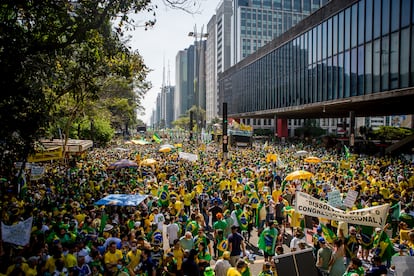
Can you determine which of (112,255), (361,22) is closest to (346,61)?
(361,22)

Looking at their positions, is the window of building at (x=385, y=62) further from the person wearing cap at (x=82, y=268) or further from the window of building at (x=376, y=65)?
the person wearing cap at (x=82, y=268)

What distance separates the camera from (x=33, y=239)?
8062mm

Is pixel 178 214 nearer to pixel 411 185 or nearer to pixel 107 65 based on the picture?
pixel 107 65

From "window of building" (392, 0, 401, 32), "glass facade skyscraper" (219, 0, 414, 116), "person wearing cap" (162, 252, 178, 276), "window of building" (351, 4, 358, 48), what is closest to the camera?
"person wearing cap" (162, 252, 178, 276)

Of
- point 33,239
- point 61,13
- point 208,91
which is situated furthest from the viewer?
point 208,91

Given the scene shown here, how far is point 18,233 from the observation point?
7176 millimetres

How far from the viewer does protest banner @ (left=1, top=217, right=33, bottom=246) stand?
7141 millimetres

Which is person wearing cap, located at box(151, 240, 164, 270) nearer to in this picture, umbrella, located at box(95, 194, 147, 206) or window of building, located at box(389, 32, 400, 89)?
umbrella, located at box(95, 194, 147, 206)

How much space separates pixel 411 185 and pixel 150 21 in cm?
1212

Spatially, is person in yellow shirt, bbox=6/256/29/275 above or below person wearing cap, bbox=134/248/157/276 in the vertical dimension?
above

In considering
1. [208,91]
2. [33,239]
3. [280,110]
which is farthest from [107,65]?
[208,91]

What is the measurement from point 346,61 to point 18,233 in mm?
31859

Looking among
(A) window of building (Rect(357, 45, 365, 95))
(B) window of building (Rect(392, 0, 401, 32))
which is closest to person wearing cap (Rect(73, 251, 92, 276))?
(B) window of building (Rect(392, 0, 401, 32))

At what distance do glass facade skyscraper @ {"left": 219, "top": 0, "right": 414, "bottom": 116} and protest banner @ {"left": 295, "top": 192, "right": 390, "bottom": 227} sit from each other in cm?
1971
